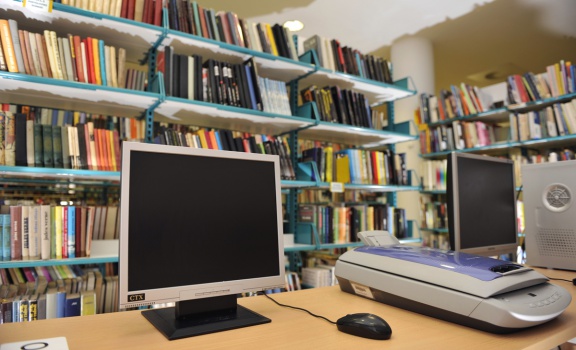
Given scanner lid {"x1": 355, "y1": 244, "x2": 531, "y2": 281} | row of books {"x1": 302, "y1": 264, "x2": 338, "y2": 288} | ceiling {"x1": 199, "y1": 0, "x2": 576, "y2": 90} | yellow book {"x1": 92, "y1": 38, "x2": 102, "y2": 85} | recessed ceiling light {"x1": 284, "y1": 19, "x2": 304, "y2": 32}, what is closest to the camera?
scanner lid {"x1": 355, "y1": 244, "x2": 531, "y2": 281}

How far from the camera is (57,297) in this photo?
1.68 metres

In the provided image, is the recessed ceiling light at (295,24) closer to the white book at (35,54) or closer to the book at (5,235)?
the white book at (35,54)

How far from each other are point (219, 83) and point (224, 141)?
1.11 feet

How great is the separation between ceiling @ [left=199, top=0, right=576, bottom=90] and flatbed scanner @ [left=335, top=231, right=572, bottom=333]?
3.31 meters

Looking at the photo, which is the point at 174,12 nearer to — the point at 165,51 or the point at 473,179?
the point at 165,51

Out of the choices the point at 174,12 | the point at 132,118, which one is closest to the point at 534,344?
the point at 174,12

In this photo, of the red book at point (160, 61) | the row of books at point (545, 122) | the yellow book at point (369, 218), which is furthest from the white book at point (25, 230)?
→ the row of books at point (545, 122)

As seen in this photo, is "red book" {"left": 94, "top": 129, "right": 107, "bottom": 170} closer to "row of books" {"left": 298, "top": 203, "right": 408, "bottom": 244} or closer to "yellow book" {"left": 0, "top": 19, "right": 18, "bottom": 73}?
"yellow book" {"left": 0, "top": 19, "right": 18, "bottom": 73}

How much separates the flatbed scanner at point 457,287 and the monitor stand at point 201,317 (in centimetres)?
31

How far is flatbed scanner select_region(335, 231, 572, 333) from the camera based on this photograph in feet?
2.57

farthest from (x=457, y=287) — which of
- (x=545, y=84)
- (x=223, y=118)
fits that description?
(x=545, y=84)

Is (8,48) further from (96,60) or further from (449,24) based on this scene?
(449,24)

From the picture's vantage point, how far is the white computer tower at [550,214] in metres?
1.43

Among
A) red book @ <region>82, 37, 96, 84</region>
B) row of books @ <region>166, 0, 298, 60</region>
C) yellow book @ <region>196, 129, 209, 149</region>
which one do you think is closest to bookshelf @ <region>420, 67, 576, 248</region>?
row of books @ <region>166, 0, 298, 60</region>
